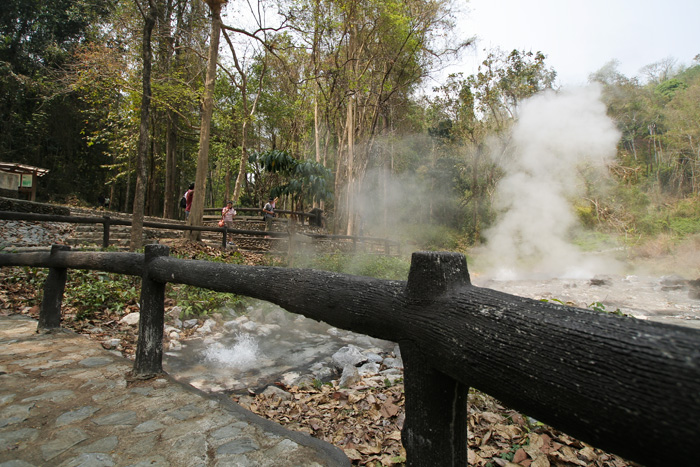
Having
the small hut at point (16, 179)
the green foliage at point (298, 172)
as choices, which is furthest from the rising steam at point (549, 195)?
the small hut at point (16, 179)

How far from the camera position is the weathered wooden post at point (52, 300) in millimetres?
3309

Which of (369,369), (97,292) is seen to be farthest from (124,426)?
(97,292)

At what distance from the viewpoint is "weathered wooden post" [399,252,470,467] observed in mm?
995

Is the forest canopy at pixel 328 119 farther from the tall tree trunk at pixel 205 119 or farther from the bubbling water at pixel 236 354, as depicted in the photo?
the bubbling water at pixel 236 354

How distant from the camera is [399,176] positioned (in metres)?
23.7

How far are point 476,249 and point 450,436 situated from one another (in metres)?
20.3

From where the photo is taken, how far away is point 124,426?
5.70 ft

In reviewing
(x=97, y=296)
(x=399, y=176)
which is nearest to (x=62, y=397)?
(x=97, y=296)

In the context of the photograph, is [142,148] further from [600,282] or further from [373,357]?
[600,282]

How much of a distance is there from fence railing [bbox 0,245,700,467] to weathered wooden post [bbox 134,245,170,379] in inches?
49.7

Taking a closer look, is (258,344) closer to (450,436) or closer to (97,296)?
(97,296)

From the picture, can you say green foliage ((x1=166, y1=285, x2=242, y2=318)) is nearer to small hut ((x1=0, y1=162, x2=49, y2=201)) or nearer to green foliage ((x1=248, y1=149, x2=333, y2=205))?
small hut ((x1=0, y1=162, x2=49, y2=201))

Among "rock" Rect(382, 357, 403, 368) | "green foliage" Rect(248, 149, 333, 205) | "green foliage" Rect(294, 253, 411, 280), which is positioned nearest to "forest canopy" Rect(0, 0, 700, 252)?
"green foliage" Rect(248, 149, 333, 205)

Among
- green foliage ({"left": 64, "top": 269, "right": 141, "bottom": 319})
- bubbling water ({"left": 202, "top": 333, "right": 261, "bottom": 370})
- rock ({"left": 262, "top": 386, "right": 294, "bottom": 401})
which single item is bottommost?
bubbling water ({"left": 202, "top": 333, "right": 261, "bottom": 370})
